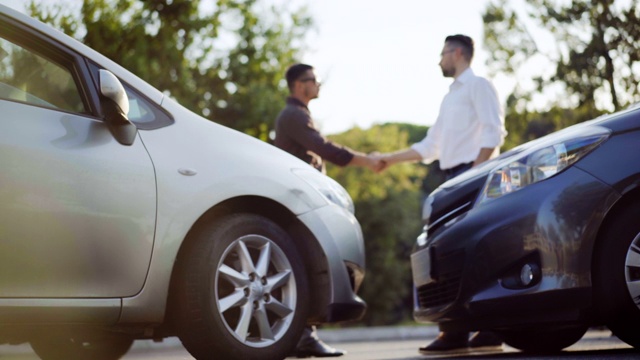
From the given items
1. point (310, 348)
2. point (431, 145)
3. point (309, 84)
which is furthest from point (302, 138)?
point (310, 348)

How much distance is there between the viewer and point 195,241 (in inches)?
191

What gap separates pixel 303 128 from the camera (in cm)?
788

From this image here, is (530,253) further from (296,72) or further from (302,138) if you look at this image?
(296,72)

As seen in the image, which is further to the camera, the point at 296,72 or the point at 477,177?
the point at 296,72

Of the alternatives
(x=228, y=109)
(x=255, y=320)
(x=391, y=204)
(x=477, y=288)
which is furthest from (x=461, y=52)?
(x=391, y=204)

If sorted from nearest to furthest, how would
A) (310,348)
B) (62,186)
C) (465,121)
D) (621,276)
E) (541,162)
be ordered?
(62,186) < (621,276) < (541,162) < (310,348) < (465,121)

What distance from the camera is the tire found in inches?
199

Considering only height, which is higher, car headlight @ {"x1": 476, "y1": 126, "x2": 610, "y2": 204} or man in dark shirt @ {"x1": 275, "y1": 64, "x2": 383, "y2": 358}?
man in dark shirt @ {"x1": 275, "y1": 64, "x2": 383, "y2": 358}

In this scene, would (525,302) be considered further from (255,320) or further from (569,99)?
(569,99)

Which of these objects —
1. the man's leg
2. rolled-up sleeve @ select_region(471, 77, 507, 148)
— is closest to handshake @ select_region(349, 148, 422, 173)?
rolled-up sleeve @ select_region(471, 77, 507, 148)

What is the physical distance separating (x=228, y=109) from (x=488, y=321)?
53.8 ft

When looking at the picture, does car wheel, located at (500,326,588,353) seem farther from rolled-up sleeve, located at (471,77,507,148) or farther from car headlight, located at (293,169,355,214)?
rolled-up sleeve, located at (471,77,507,148)

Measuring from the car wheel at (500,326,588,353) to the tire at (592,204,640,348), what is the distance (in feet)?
3.36

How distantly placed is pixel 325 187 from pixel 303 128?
2.33 m
